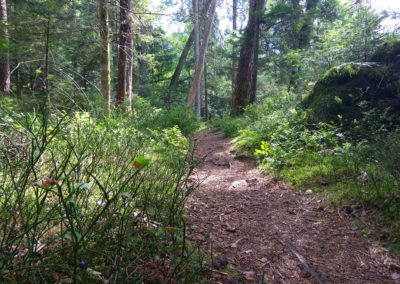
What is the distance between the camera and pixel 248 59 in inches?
412

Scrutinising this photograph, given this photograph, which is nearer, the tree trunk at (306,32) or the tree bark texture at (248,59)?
the tree bark texture at (248,59)

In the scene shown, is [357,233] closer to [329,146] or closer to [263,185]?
[263,185]

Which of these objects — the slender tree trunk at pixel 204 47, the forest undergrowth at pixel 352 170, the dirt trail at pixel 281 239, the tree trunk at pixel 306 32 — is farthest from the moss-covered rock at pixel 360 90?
the tree trunk at pixel 306 32

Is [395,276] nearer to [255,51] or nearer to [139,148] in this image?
[139,148]

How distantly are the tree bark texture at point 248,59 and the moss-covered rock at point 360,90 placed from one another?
495cm

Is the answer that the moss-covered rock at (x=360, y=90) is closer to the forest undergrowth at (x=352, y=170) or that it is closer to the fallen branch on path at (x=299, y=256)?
the forest undergrowth at (x=352, y=170)

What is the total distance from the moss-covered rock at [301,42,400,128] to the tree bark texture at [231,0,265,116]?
4.95m

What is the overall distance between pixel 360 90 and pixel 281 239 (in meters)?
4.31

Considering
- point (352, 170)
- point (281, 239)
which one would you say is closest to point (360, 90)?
point (352, 170)

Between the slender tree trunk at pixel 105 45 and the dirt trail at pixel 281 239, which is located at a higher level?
the slender tree trunk at pixel 105 45

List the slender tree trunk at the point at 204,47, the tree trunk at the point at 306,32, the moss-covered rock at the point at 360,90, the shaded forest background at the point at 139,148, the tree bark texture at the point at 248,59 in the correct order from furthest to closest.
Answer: the tree trunk at the point at 306,32 → the slender tree trunk at the point at 204,47 → the tree bark texture at the point at 248,59 → the moss-covered rock at the point at 360,90 → the shaded forest background at the point at 139,148

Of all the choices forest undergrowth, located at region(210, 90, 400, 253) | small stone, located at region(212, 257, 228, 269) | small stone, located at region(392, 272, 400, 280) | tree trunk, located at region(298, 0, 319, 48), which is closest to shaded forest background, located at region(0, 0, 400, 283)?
forest undergrowth, located at region(210, 90, 400, 253)

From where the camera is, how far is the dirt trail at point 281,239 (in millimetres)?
1855

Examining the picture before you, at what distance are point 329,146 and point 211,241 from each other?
3.53 meters
